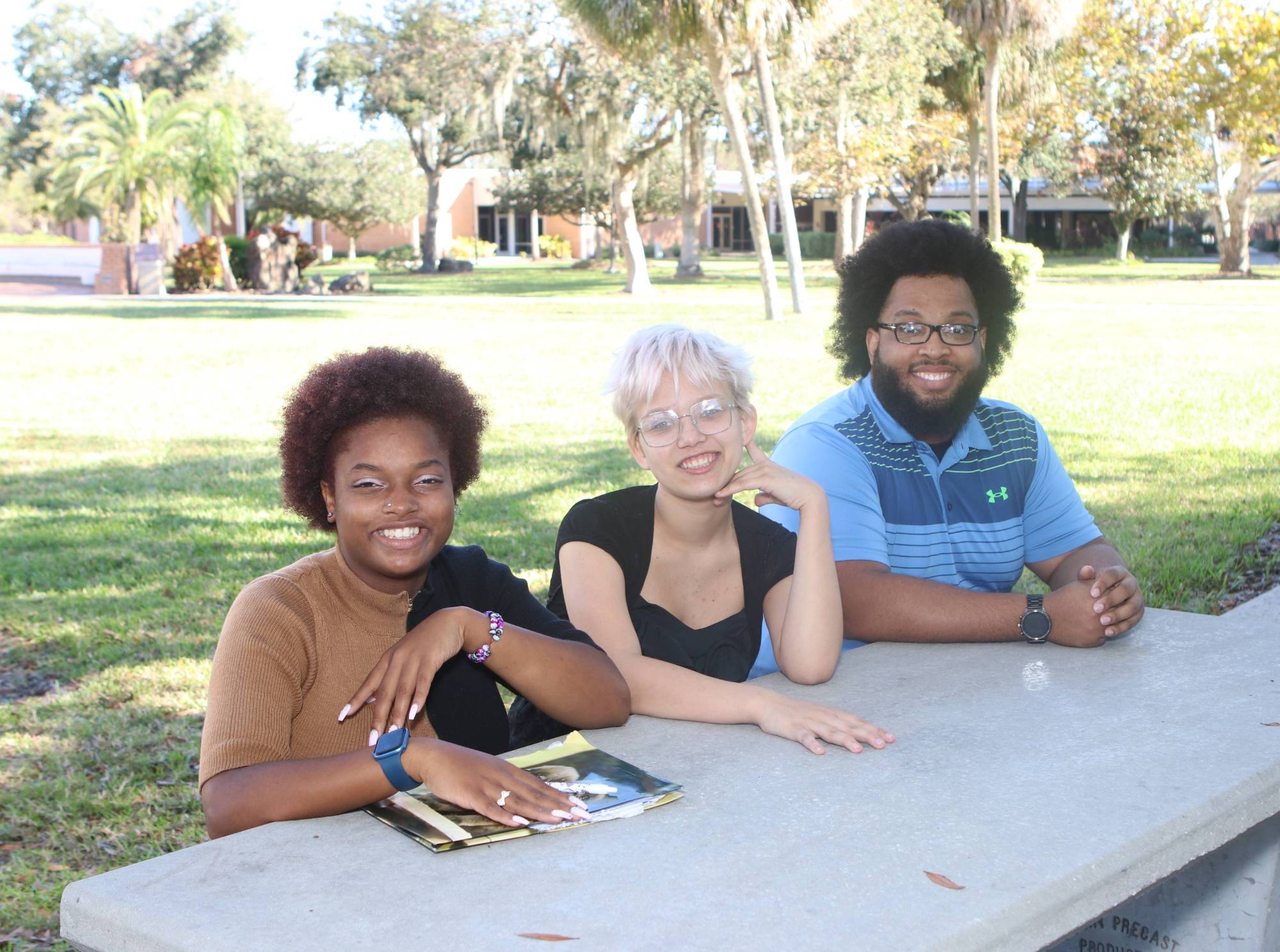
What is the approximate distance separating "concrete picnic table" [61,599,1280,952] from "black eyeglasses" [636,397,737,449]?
0.63 meters

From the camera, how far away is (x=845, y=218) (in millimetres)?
36531

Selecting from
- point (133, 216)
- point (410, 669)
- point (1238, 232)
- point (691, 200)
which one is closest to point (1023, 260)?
point (1238, 232)

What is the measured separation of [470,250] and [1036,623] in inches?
2064

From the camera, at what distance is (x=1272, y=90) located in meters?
26.4

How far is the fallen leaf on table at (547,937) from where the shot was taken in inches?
66.0

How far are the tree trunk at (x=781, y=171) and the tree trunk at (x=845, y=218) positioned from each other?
39.4 feet

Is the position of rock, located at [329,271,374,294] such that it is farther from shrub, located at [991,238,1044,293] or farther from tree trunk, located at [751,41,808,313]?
shrub, located at [991,238,1044,293]

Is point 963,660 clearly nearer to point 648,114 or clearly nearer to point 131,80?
point 648,114

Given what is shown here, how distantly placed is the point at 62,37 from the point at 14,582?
193 ft

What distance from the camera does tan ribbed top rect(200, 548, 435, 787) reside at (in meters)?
2.31

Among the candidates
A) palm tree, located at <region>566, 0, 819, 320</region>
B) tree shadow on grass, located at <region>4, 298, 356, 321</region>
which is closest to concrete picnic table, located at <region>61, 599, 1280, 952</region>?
palm tree, located at <region>566, 0, 819, 320</region>

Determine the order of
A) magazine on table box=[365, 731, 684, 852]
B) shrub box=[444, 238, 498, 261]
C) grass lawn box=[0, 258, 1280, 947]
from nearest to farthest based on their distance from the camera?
magazine on table box=[365, 731, 684, 852], grass lawn box=[0, 258, 1280, 947], shrub box=[444, 238, 498, 261]

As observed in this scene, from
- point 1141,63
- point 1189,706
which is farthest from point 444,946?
point 1141,63

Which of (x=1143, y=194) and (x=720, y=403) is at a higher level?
(x=1143, y=194)
